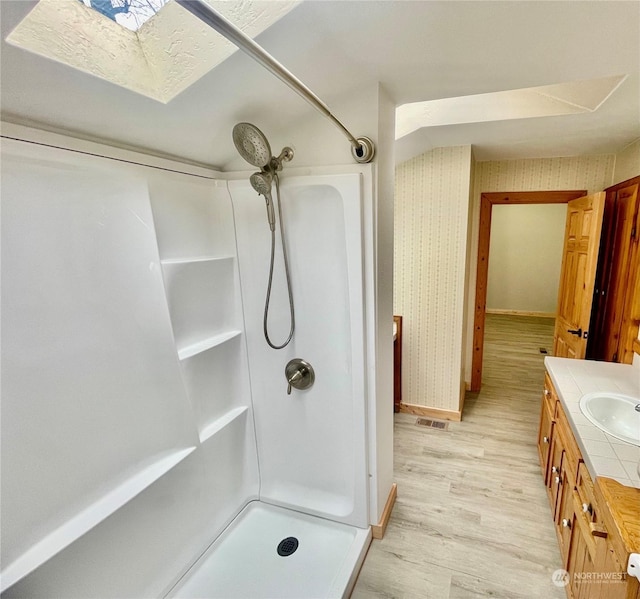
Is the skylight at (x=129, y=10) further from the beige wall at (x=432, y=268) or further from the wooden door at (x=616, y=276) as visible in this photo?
the wooden door at (x=616, y=276)

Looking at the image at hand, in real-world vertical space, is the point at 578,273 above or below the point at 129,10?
below

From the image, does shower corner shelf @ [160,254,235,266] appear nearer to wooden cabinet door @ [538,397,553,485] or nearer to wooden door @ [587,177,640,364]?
wooden cabinet door @ [538,397,553,485]

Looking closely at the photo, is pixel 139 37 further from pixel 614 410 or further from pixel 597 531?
pixel 614 410

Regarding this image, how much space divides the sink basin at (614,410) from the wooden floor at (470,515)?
751 millimetres

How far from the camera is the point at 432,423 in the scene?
120 inches

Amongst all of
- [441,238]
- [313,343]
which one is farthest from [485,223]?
[313,343]

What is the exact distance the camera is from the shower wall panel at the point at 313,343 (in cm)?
162

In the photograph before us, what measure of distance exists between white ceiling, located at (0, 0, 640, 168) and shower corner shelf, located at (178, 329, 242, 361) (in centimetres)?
90

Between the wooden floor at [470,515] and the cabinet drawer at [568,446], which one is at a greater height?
the cabinet drawer at [568,446]

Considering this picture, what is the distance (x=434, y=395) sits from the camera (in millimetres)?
3094

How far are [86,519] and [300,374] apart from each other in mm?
1033

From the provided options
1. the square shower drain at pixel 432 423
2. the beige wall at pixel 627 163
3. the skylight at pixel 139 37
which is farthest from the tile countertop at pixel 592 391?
the skylight at pixel 139 37

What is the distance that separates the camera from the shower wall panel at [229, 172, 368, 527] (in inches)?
63.8

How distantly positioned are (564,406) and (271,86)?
1998 millimetres
